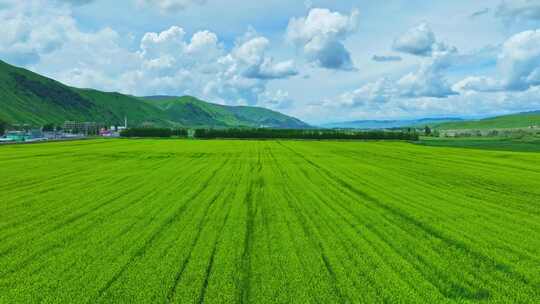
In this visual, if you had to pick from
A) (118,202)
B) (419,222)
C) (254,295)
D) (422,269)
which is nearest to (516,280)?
(422,269)

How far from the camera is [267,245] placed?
38.6 feet

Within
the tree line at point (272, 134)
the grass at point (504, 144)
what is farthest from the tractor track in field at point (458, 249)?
the tree line at point (272, 134)

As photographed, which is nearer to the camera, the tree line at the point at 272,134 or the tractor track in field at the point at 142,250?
the tractor track in field at the point at 142,250

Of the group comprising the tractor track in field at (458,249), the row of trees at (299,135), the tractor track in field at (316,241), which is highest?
the row of trees at (299,135)

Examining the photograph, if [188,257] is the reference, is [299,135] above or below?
above

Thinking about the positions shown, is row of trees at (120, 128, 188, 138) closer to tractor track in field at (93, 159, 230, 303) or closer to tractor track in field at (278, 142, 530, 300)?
tractor track in field at (93, 159, 230, 303)

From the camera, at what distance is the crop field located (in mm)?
8586

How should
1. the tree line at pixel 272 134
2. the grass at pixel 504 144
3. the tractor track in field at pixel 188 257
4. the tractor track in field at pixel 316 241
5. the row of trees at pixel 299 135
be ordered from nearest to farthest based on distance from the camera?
the tractor track in field at pixel 188 257 → the tractor track in field at pixel 316 241 → the grass at pixel 504 144 → the row of trees at pixel 299 135 → the tree line at pixel 272 134

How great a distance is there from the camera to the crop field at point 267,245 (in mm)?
8586

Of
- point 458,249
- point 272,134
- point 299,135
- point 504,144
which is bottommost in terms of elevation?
point 458,249

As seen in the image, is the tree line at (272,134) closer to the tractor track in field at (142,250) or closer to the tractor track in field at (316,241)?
the tractor track in field at (316,241)

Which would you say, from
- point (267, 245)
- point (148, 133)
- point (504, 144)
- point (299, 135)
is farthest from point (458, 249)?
point (148, 133)

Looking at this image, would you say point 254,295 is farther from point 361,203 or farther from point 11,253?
point 361,203

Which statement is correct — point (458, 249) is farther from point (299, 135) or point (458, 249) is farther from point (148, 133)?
point (148, 133)
